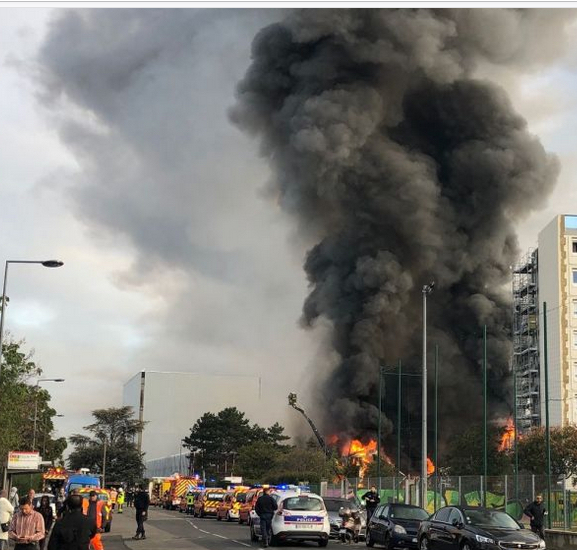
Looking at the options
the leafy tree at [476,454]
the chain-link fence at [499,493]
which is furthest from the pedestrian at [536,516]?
the leafy tree at [476,454]

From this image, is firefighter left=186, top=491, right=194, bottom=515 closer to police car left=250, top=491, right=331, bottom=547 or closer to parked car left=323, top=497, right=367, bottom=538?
parked car left=323, top=497, right=367, bottom=538

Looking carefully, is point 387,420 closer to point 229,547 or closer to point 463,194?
point 463,194

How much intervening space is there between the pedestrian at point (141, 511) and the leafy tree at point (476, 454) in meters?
35.7

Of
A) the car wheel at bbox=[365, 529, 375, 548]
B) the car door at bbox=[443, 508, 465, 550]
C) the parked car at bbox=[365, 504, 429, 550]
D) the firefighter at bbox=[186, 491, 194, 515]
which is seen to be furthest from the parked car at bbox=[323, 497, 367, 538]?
the firefighter at bbox=[186, 491, 194, 515]

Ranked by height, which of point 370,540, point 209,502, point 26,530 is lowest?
point 209,502

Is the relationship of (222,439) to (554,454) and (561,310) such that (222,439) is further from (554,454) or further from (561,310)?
(554,454)

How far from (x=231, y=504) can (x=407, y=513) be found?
1924cm

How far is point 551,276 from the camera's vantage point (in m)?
79.2

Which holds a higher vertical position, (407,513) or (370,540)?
(407,513)

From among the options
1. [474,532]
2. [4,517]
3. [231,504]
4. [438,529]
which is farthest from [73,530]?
[231,504]

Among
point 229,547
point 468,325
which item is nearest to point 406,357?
point 468,325

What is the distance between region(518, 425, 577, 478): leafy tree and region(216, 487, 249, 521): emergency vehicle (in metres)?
25.3

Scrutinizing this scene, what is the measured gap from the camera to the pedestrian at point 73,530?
9.73m

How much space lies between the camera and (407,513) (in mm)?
23766
